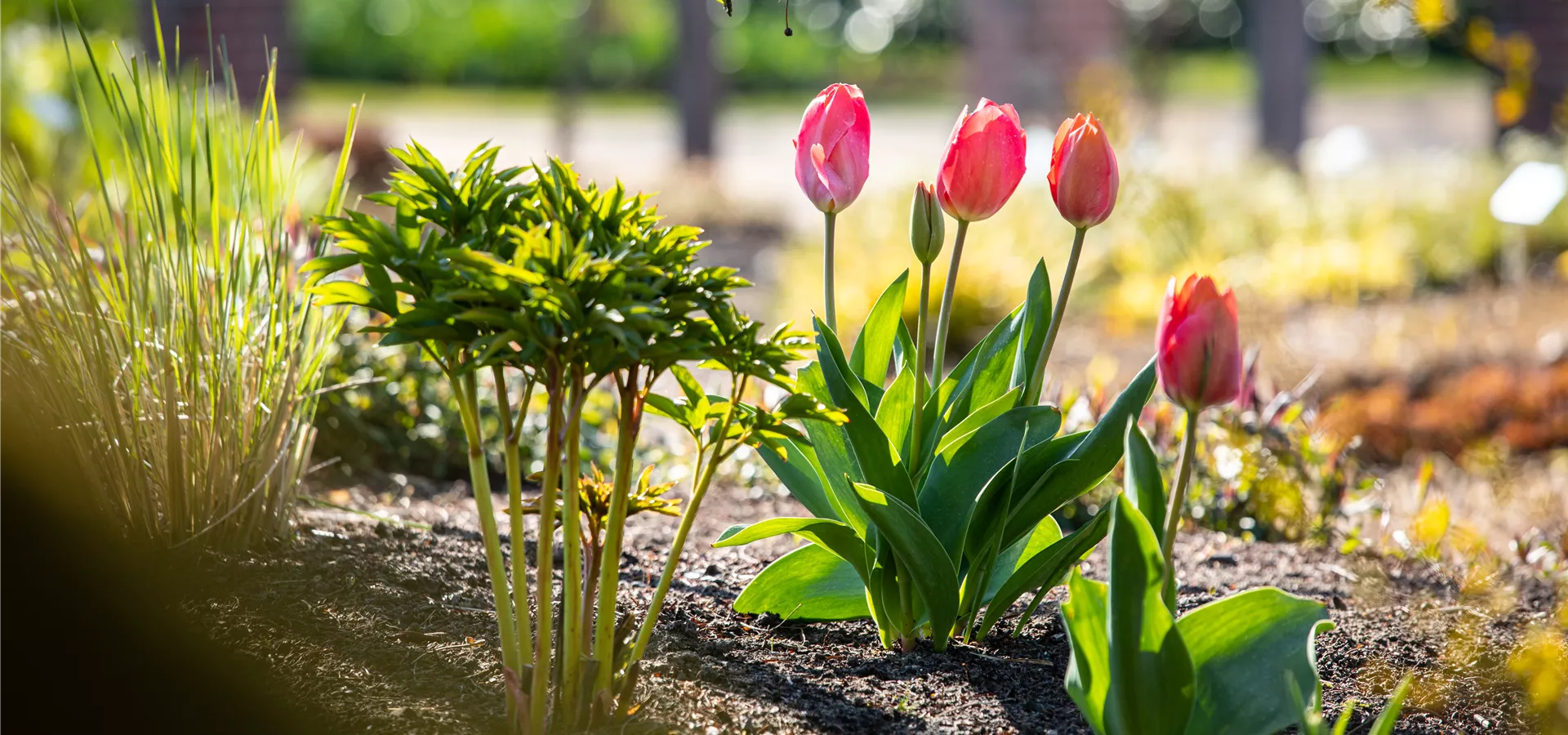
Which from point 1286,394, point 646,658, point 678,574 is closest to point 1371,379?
point 1286,394

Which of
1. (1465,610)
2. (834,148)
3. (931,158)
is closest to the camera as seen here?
(834,148)

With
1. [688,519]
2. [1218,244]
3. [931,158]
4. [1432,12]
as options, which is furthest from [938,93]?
[688,519]

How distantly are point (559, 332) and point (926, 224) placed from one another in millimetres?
553

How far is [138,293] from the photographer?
1.85m

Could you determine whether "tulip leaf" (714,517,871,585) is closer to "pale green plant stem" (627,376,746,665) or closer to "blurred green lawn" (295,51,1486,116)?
"pale green plant stem" (627,376,746,665)

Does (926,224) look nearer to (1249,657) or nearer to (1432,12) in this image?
(1249,657)

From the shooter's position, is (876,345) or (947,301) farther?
(876,345)

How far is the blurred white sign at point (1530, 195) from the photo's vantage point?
197 inches

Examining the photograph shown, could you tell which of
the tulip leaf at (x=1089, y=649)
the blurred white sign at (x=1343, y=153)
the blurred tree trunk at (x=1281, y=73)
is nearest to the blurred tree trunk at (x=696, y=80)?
the blurred tree trunk at (x=1281, y=73)

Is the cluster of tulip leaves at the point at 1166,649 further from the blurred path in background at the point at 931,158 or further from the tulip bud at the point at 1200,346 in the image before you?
the blurred path in background at the point at 931,158

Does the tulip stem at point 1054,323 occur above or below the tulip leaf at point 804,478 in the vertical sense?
above

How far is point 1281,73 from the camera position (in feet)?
35.2

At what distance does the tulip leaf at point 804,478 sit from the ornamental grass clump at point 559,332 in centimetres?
25

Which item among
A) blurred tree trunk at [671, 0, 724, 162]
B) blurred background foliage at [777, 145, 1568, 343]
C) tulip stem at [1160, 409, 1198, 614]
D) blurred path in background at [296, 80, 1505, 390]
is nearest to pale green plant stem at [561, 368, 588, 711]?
blurred path in background at [296, 80, 1505, 390]
